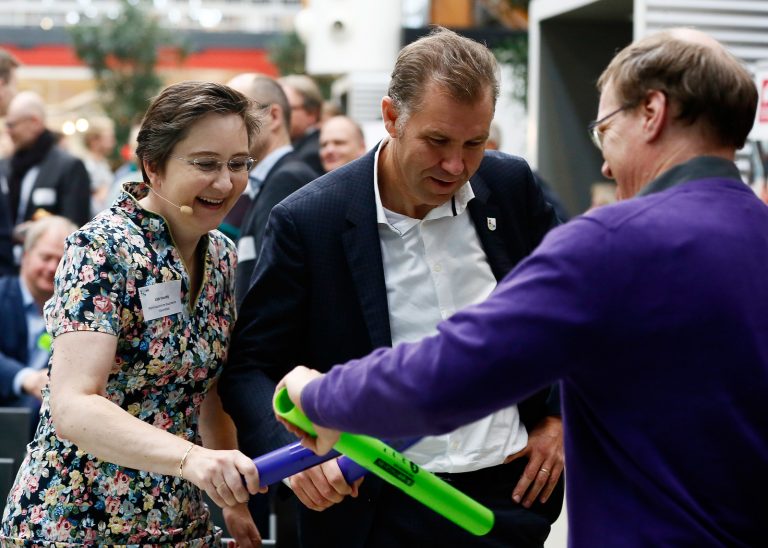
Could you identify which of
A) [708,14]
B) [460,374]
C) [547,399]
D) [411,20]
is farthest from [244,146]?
[411,20]

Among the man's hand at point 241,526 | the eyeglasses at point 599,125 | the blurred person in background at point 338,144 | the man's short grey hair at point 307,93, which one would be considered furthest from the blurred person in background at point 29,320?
the eyeglasses at point 599,125

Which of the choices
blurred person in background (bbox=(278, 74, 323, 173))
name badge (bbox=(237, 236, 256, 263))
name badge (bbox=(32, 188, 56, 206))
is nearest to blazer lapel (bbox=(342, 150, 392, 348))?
name badge (bbox=(237, 236, 256, 263))

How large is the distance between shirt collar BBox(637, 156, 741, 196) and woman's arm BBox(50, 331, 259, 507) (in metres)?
Answer: 0.96

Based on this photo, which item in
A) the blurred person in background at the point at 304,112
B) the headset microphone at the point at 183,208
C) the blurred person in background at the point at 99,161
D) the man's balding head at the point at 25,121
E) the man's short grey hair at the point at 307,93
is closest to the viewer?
the headset microphone at the point at 183,208

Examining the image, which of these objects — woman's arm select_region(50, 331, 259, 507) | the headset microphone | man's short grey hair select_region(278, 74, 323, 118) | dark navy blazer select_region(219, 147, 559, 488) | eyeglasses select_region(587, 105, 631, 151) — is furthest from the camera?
man's short grey hair select_region(278, 74, 323, 118)

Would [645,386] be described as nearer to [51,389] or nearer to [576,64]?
[51,389]

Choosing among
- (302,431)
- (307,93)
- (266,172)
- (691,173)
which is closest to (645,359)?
(691,173)

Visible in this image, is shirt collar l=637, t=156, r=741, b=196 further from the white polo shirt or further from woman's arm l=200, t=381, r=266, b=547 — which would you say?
woman's arm l=200, t=381, r=266, b=547

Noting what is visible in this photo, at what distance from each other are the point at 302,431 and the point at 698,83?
0.88 meters

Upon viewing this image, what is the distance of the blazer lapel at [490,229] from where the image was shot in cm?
262

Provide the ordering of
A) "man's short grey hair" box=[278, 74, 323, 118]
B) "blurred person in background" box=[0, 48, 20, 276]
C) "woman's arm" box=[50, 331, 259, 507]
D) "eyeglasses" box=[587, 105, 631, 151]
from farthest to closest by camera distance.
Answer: "man's short grey hair" box=[278, 74, 323, 118] → "blurred person in background" box=[0, 48, 20, 276] → "woman's arm" box=[50, 331, 259, 507] → "eyeglasses" box=[587, 105, 631, 151]

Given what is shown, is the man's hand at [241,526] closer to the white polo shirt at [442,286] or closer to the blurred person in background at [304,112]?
the white polo shirt at [442,286]

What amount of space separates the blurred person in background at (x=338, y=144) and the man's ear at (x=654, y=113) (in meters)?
4.85

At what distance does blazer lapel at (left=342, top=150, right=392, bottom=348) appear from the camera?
98.1 inches
